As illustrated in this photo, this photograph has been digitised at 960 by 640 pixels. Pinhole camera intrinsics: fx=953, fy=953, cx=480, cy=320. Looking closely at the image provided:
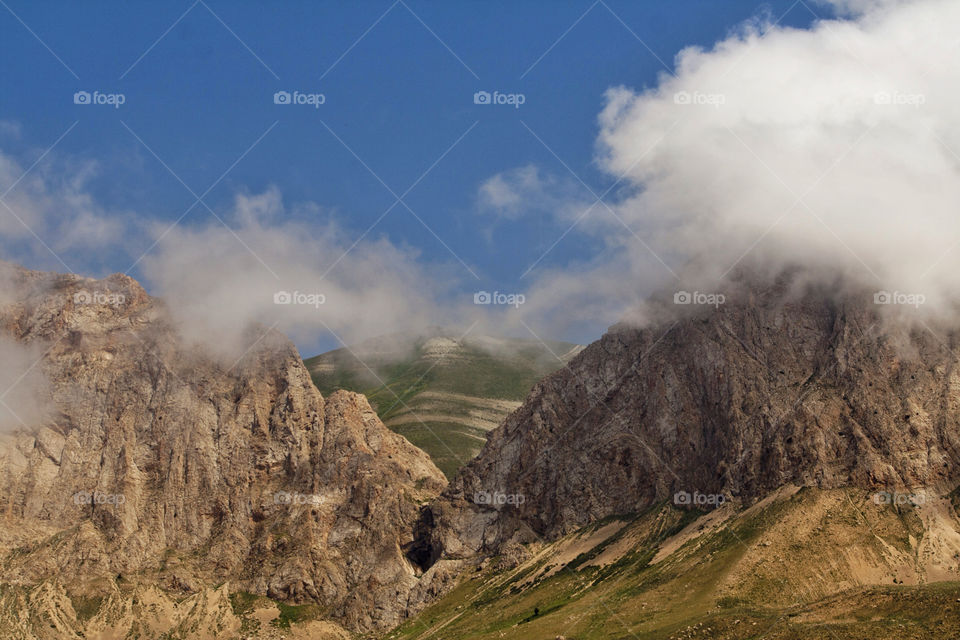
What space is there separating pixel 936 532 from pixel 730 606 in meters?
52.8

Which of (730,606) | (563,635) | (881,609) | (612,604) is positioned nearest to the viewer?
(881,609)

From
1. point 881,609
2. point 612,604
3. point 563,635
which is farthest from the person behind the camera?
point 612,604

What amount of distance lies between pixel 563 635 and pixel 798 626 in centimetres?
5579

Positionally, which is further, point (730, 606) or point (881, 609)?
point (730, 606)

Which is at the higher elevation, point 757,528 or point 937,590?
Answer: point 757,528

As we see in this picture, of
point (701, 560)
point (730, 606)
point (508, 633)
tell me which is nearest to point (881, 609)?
point (730, 606)

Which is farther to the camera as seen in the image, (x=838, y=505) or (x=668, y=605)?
(x=838, y=505)

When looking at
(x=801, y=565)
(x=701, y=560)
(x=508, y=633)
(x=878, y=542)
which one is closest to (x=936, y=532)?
(x=878, y=542)

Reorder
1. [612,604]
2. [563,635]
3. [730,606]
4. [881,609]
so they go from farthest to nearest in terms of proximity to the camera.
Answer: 1. [612,604]
2. [563,635]
3. [730,606]
4. [881,609]

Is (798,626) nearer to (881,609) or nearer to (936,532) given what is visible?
(881,609)

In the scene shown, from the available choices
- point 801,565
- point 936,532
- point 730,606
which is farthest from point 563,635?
point 936,532

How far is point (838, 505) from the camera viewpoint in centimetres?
19838

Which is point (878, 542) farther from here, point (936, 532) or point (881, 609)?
point (881, 609)

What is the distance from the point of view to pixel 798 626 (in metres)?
135
